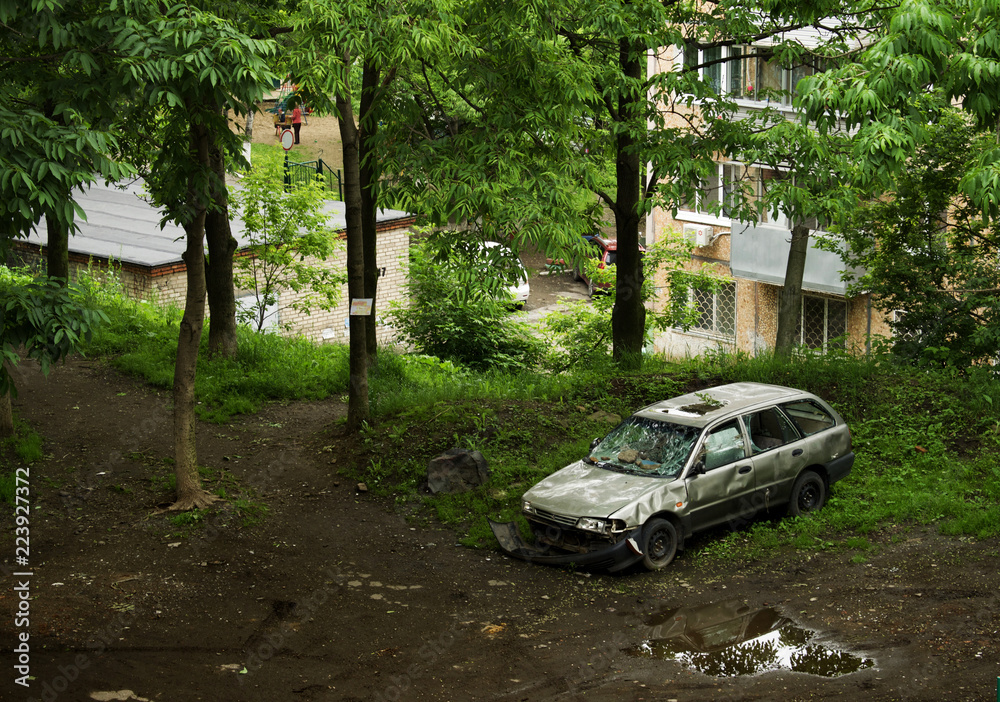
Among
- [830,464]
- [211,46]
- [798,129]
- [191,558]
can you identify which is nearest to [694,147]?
[798,129]

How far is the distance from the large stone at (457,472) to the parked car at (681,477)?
3.97ft

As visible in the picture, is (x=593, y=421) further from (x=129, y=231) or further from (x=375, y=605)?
(x=129, y=231)

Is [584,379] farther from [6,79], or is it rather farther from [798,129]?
[6,79]

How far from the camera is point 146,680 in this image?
264 inches

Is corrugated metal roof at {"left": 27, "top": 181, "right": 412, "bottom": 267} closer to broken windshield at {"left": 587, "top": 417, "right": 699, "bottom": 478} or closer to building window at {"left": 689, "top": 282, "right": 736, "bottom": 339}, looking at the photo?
building window at {"left": 689, "top": 282, "right": 736, "bottom": 339}

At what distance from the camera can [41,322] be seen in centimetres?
755

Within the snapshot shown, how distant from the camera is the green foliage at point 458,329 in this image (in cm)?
1831

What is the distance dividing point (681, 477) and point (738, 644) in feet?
6.73

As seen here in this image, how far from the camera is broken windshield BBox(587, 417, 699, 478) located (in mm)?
9344

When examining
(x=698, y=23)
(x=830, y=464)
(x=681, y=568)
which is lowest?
(x=681, y=568)

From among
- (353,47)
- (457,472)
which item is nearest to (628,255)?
(457,472)

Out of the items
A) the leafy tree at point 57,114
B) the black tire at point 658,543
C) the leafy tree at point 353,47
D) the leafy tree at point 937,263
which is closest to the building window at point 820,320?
the leafy tree at point 937,263

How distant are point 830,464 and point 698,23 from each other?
718 centimetres

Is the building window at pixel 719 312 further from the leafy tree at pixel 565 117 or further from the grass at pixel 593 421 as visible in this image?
the leafy tree at pixel 565 117
